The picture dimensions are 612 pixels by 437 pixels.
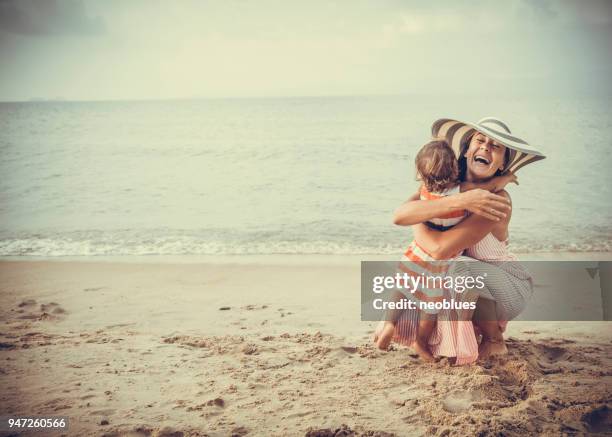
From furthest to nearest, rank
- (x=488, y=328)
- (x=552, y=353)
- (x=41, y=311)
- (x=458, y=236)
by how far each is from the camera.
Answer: (x=41, y=311) → (x=552, y=353) → (x=488, y=328) → (x=458, y=236)

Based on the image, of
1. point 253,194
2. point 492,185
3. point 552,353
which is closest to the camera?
point 492,185

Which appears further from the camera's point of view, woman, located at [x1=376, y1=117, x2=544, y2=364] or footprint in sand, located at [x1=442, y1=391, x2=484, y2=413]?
woman, located at [x1=376, y1=117, x2=544, y2=364]

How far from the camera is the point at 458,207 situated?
253cm

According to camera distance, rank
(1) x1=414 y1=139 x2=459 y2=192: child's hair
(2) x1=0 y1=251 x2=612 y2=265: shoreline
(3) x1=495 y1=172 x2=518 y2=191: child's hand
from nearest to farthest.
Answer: (1) x1=414 y1=139 x2=459 y2=192: child's hair < (3) x1=495 y1=172 x2=518 y2=191: child's hand < (2) x1=0 y1=251 x2=612 y2=265: shoreline

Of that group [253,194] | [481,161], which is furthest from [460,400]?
[253,194]

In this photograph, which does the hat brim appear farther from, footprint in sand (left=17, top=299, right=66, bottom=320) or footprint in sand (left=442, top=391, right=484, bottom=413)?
footprint in sand (left=17, top=299, right=66, bottom=320)

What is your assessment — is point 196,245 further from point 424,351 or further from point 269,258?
point 424,351

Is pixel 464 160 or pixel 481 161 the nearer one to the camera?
pixel 481 161

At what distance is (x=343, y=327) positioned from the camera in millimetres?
3896

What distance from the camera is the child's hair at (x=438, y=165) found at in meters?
2.54

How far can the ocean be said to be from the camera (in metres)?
7.52

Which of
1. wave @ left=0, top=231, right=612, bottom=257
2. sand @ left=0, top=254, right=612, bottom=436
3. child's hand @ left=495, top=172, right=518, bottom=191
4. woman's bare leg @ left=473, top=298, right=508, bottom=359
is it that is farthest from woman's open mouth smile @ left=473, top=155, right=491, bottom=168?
wave @ left=0, top=231, right=612, bottom=257

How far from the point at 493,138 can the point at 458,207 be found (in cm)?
45

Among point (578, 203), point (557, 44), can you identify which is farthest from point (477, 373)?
point (557, 44)
